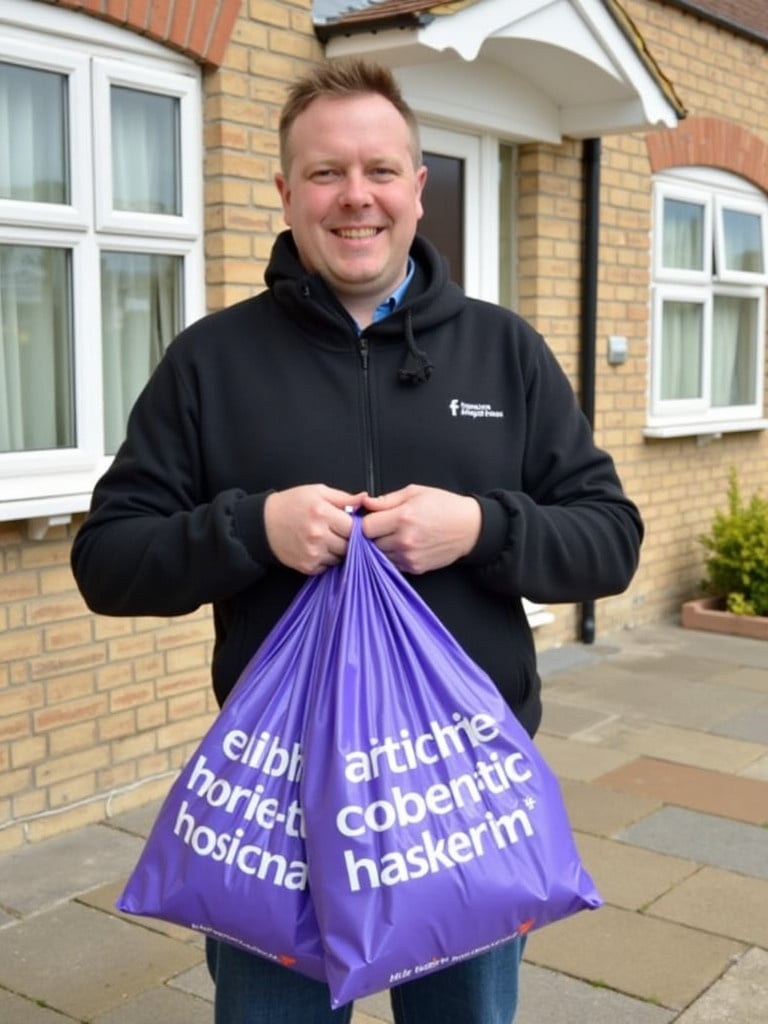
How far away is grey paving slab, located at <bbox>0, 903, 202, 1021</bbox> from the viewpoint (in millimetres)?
3021

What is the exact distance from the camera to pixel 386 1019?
115 inches

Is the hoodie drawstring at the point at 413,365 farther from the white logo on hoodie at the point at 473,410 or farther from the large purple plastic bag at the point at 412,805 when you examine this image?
the large purple plastic bag at the point at 412,805

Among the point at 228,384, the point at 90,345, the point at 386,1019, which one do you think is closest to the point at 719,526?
the point at 90,345

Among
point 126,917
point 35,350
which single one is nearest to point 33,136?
point 35,350

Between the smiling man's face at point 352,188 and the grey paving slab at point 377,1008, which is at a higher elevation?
the smiling man's face at point 352,188

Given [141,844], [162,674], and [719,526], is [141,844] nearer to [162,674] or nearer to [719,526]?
[162,674]

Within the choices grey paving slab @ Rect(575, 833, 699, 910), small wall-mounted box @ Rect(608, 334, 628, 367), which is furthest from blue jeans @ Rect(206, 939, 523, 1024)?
small wall-mounted box @ Rect(608, 334, 628, 367)

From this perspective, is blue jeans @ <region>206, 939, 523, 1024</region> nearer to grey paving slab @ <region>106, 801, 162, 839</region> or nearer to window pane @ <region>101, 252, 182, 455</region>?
grey paving slab @ <region>106, 801, 162, 839</region>

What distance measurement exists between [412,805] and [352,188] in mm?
861

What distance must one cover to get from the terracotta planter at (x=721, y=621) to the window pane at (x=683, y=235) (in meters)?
1.97

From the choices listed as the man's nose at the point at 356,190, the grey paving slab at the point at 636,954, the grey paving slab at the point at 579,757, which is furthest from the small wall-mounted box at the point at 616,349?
the man's nose at the point at 356,190

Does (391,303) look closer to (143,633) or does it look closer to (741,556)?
(143,633)

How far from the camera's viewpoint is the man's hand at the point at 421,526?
5.72 feet

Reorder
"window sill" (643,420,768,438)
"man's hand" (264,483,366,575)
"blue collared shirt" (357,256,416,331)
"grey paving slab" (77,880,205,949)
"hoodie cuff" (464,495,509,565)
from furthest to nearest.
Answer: "window sill" (643,420,768,438)
"grey paving slab" (77,880,205,949)
"blue collared shirt" (357,256,416,331)
"hoodie cuff" (464,495,509,565)
"man's hand" (264,483,366,575)
